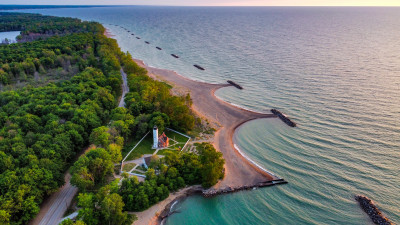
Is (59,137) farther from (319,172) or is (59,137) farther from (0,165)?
(319,172)

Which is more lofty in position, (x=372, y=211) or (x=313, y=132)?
(x=313, y=132)

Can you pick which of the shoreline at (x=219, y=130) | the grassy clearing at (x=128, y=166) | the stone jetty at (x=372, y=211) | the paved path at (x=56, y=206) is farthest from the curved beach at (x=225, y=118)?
the paved path at (x=56, y=206)

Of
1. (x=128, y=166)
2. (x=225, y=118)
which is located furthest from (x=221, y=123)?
(x=128, y=166)

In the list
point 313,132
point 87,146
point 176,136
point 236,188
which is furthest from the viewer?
point 313,132

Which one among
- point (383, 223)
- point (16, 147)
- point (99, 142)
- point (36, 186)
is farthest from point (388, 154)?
point (16, 147)

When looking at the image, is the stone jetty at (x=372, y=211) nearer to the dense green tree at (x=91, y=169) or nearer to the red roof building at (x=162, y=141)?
the red roof building at (x=162, y=141)

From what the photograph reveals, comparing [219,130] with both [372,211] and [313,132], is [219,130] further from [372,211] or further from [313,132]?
[372,211]

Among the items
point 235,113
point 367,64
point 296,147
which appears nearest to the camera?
point 296,147
